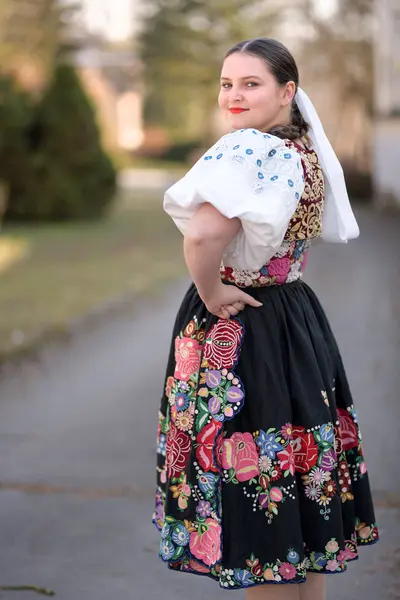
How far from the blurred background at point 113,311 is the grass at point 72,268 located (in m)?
0.03

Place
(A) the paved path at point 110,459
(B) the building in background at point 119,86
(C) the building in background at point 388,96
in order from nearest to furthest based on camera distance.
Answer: (A) the paved path at point 110,459 < (C) the building in background at point 388,96 < (B) the building in background at point 119,86

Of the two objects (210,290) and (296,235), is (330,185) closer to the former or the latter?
(296,235)

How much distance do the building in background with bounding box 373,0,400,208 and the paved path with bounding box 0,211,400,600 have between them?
33.9ft

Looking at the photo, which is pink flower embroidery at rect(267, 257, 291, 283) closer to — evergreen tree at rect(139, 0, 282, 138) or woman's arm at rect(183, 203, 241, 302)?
woman's arm at rect(183, 203, 241, 302)

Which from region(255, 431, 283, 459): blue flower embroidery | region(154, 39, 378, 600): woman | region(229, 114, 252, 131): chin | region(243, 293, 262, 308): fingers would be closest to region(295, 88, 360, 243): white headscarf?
region(154, 39, 378, 600): woman

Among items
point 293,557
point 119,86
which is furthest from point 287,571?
point 119,86

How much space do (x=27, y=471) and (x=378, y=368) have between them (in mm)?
2738

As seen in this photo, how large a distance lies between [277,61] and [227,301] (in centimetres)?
65

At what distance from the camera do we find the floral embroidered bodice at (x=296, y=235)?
2.63 meters

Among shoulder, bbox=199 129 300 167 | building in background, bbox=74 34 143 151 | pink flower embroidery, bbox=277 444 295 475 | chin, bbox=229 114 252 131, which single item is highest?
building in background, bbox=74 34 143 151

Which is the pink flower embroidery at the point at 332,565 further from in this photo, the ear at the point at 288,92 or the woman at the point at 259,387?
the ear at the point at 288,92

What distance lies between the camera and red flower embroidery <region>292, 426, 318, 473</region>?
8.75ft

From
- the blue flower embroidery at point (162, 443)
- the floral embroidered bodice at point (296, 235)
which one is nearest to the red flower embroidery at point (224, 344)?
the floral embroidered bodice at point (296, 235)

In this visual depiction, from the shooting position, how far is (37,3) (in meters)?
40.7
